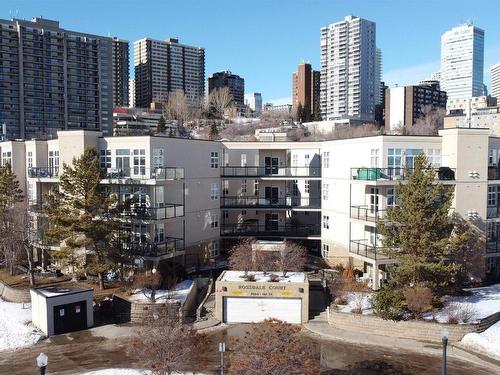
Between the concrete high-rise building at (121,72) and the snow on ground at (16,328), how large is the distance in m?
157

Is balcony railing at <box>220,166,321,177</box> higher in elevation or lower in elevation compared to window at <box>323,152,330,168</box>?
lower

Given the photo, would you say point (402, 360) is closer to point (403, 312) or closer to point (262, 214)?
point (403, 312)

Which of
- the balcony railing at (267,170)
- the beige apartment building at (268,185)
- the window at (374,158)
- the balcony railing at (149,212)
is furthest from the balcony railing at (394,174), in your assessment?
the balcony railing at (149,212)

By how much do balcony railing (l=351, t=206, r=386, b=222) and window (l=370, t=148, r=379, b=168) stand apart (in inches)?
111

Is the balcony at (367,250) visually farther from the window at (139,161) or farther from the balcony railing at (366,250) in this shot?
the window at (139,161)

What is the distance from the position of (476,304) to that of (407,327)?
5488 millimetres

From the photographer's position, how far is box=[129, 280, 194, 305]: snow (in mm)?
27752

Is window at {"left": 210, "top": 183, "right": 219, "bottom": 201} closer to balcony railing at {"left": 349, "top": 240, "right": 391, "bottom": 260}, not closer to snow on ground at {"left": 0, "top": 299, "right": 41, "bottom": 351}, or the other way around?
balcony railing at {"left": 349, "top": 240, "right": 391, "bottom": 260}

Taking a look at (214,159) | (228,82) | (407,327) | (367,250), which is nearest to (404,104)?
(228,82)

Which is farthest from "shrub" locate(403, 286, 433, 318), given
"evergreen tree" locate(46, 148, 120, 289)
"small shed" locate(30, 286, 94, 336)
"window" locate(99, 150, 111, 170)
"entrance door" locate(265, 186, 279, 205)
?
"window" locate(99, 150, 111, 170)

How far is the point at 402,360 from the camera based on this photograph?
69.9ft

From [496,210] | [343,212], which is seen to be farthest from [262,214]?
[496,210]

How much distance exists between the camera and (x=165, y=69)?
594 feet

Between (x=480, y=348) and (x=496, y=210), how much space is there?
12.7m
